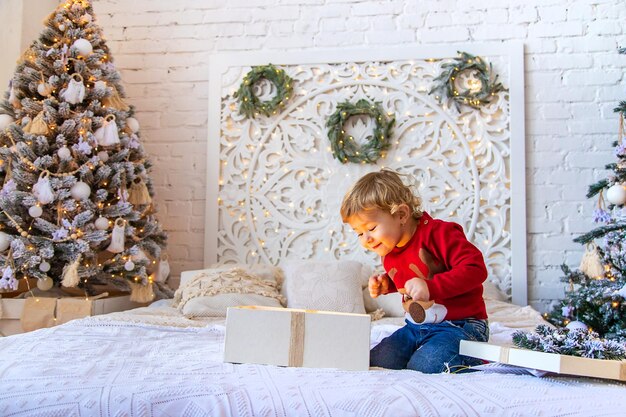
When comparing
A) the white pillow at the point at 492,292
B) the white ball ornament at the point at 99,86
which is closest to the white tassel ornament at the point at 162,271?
the white ball ornament at the point at 99,86

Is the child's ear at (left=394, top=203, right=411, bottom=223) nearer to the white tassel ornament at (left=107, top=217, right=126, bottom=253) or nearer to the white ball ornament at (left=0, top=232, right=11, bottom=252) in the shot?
the white tassel ornament at (left=107, top=217, right=126, bottom=253)

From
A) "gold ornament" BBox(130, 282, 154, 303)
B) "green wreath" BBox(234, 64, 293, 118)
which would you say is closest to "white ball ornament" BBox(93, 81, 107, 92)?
"green wreath" BBox(234, 64, 293, 118)

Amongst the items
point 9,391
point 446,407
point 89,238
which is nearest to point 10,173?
point 89,238

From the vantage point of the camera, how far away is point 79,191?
10.4ft

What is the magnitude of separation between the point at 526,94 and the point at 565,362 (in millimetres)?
2616

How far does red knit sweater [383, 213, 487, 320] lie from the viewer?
170cm

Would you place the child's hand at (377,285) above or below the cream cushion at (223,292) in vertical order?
above

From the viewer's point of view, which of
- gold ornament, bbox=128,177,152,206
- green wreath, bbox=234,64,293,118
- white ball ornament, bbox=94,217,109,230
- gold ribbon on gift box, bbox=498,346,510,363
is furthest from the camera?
green wreath, bbox=234,64,293,118

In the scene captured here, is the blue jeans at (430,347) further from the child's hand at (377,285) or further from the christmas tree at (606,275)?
the christmas tree at (606,275)

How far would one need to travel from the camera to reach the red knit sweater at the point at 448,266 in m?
1.70

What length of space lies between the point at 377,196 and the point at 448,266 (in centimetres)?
29

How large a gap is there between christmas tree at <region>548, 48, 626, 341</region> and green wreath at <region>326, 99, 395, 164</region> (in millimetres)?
1126

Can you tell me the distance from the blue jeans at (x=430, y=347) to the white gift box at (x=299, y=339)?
21cm

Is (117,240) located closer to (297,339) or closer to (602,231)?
(297,339)
